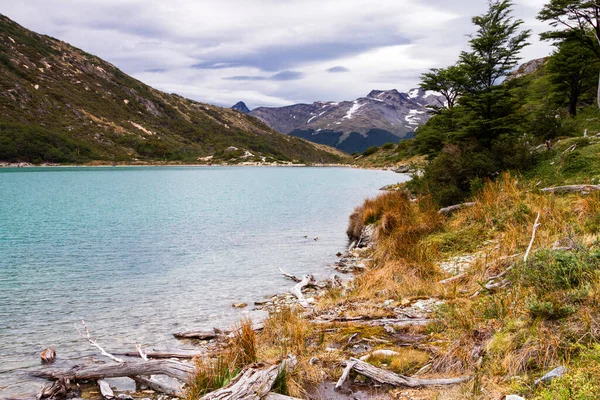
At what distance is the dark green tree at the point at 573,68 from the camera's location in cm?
3206

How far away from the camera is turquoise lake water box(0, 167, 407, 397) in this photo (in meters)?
9.34

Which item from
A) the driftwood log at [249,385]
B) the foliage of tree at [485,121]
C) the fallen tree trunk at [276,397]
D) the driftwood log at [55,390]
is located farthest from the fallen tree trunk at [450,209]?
the driftwood log at [55,390]

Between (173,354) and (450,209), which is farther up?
(450,209)

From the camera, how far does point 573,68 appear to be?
107 feet

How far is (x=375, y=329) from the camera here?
752 centimetres

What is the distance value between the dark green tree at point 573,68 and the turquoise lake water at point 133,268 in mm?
23541

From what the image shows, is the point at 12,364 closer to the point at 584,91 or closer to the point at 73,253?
the point at 73,253

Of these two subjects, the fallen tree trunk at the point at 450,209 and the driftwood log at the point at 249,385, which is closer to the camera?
the driftwood log at the point at 249,385

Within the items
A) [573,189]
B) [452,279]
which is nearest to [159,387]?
[452,279]

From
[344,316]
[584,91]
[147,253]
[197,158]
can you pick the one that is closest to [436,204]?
[344,316]

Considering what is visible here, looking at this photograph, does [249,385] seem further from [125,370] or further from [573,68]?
[573,68]

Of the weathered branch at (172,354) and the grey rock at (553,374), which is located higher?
the grey rock at (553,374)

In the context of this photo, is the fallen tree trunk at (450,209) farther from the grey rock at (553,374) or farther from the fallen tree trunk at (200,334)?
the grey rock at (553,374)

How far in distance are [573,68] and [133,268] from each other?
38.2 m
